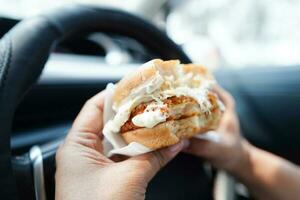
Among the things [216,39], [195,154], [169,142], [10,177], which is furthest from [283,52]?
[10,177]

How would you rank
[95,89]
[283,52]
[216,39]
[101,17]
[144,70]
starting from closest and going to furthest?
[144,70] → [101,17] → [95,89] → [283,52] → [216,39]

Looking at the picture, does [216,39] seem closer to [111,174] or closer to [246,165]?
[246,165]

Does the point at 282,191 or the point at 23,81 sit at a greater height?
the point at 23,81

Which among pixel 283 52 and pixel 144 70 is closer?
pixel 144 70

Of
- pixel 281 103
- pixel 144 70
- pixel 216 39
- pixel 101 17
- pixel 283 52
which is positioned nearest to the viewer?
pixel 144 70

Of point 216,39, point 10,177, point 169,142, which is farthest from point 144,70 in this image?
point 216,39

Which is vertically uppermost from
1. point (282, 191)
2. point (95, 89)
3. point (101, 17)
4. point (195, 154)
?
point (101, 17)

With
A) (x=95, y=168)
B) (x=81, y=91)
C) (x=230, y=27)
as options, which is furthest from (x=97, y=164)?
(x=230, y=27)

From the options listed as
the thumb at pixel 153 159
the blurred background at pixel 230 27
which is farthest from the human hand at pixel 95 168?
the blurred background at pixel 230 27
